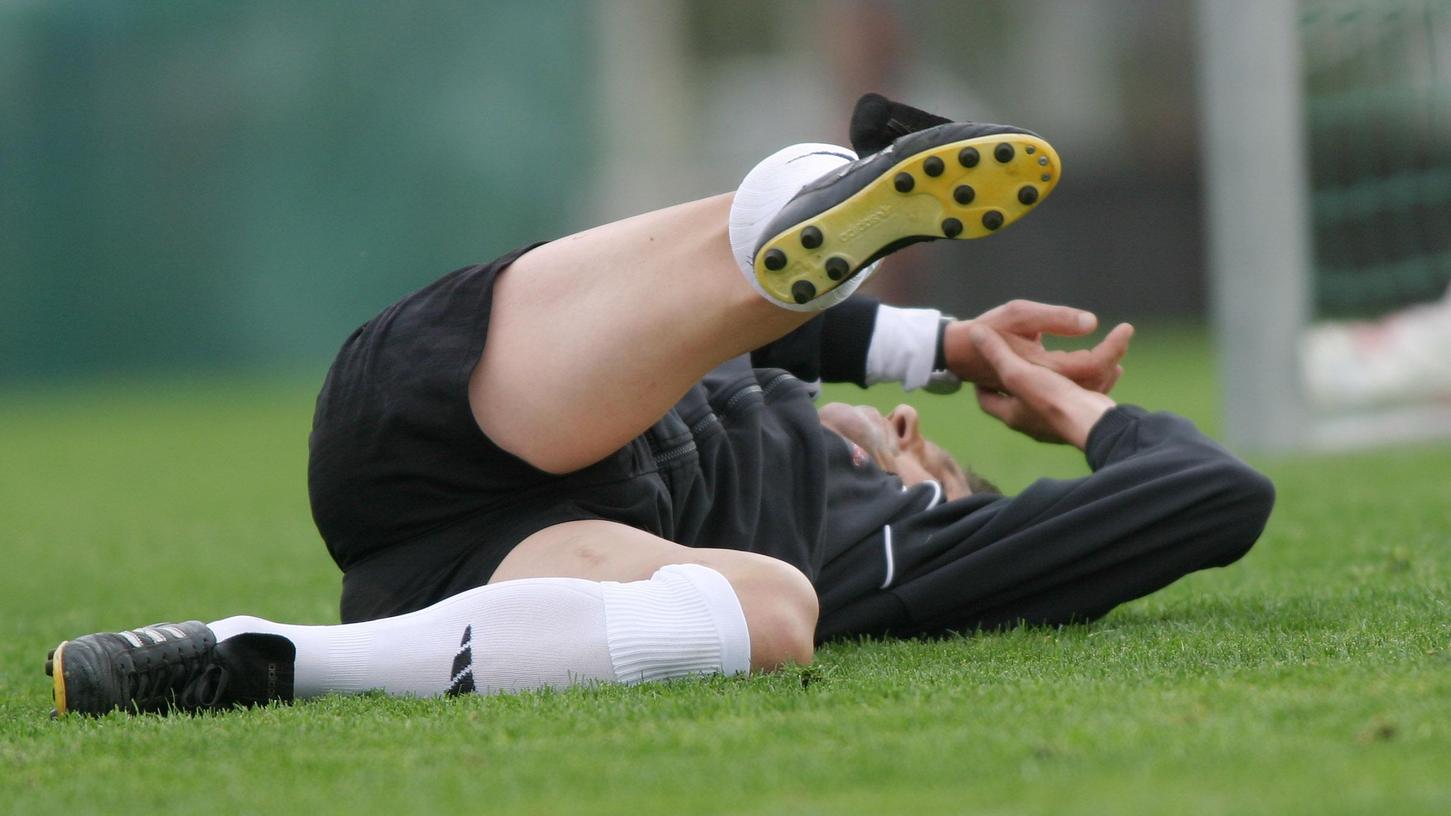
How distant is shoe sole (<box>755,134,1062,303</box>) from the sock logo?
1.69 ft

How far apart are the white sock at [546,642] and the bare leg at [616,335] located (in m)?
0.19

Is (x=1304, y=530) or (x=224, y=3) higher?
(x=224, y=3)

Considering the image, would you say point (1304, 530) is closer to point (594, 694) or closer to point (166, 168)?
point (594, 694)

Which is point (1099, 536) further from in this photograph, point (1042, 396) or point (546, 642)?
point (546, 642)

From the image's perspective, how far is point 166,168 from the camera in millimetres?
10617

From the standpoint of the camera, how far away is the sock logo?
6.60ft

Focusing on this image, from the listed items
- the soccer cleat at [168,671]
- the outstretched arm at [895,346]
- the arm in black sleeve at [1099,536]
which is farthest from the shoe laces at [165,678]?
the outstretched arm at [895,346]

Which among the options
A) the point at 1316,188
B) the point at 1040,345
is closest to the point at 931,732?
the point at 1040,345

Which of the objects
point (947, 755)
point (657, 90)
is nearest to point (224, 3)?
point (657, 90)

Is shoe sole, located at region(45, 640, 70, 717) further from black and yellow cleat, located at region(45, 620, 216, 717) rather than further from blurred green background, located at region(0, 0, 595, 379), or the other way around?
blurred green background, located at region(0, 0, 595, 379)

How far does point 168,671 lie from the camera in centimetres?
199

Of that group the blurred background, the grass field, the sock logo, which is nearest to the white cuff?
the grass field

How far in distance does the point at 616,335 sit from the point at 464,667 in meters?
0.41

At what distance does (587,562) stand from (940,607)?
0.55 meters
